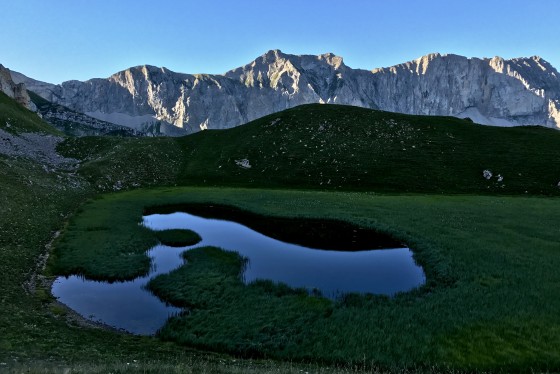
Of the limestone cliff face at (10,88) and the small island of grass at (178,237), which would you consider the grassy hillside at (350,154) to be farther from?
the limestone cliff face at (10,88)

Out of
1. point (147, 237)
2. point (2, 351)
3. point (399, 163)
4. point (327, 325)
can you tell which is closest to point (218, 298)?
point (327, 325)

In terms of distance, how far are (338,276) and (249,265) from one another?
7991 millimetres

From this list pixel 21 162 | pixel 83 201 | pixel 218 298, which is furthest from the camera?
pixel 21 162

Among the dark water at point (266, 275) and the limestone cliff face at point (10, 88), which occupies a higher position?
the limestone cliff face at point (10, 88)

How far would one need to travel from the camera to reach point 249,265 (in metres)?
32.5

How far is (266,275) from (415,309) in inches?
473

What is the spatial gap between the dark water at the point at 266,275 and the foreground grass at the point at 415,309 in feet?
4.63

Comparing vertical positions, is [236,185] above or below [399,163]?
below

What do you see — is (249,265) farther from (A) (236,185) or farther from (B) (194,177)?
(B) (194,177)

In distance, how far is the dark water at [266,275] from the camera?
23.6 metres

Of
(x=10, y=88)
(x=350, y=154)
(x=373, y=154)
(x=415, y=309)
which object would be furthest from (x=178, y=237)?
(x=10, y=88)

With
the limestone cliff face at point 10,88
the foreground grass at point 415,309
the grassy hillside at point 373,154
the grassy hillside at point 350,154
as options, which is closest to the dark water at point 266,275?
the foreground grass at point 415,309

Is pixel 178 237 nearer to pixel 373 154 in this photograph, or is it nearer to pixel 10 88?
pixel 373 154

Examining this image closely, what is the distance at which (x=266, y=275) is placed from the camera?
29.7m
